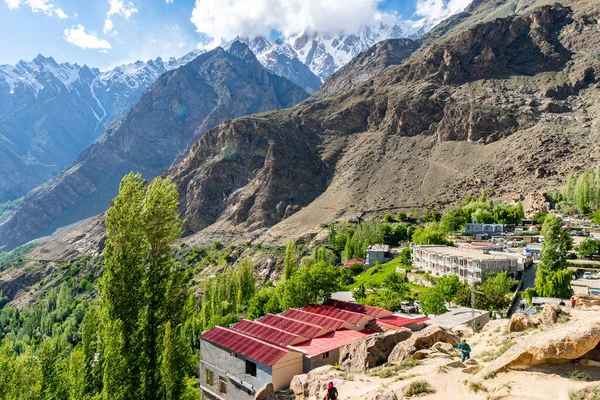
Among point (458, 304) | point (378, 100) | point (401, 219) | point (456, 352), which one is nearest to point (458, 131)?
point (378, 100)

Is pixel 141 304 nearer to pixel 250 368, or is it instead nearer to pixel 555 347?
pixel 250 368

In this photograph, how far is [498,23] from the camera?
545 feet

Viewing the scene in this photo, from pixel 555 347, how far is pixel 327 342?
18.0m

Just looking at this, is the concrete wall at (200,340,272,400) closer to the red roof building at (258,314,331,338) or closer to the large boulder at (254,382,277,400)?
the red roof building at (258,314,331,338)

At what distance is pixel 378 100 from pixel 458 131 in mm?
36489

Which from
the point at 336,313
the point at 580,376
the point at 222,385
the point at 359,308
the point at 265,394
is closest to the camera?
the point at 580,376

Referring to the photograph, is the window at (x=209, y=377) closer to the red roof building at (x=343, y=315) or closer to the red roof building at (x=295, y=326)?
the red roof building at (x=295, y=326)

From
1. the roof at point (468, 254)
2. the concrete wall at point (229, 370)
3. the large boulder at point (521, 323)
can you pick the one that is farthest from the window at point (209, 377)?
the roof at point (468, 254)

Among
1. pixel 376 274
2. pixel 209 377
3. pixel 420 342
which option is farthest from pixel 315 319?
pixel 376 274

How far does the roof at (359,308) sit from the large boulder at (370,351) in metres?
13.0

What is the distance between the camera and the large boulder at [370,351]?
856 inches

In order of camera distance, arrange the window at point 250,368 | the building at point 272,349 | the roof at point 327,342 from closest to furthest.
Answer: the building at point 272,349 → the window at point 250,368 → the roof at point 327,342

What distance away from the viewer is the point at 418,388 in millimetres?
14195

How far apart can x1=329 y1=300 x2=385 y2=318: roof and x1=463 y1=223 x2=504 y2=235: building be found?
1941 inches
